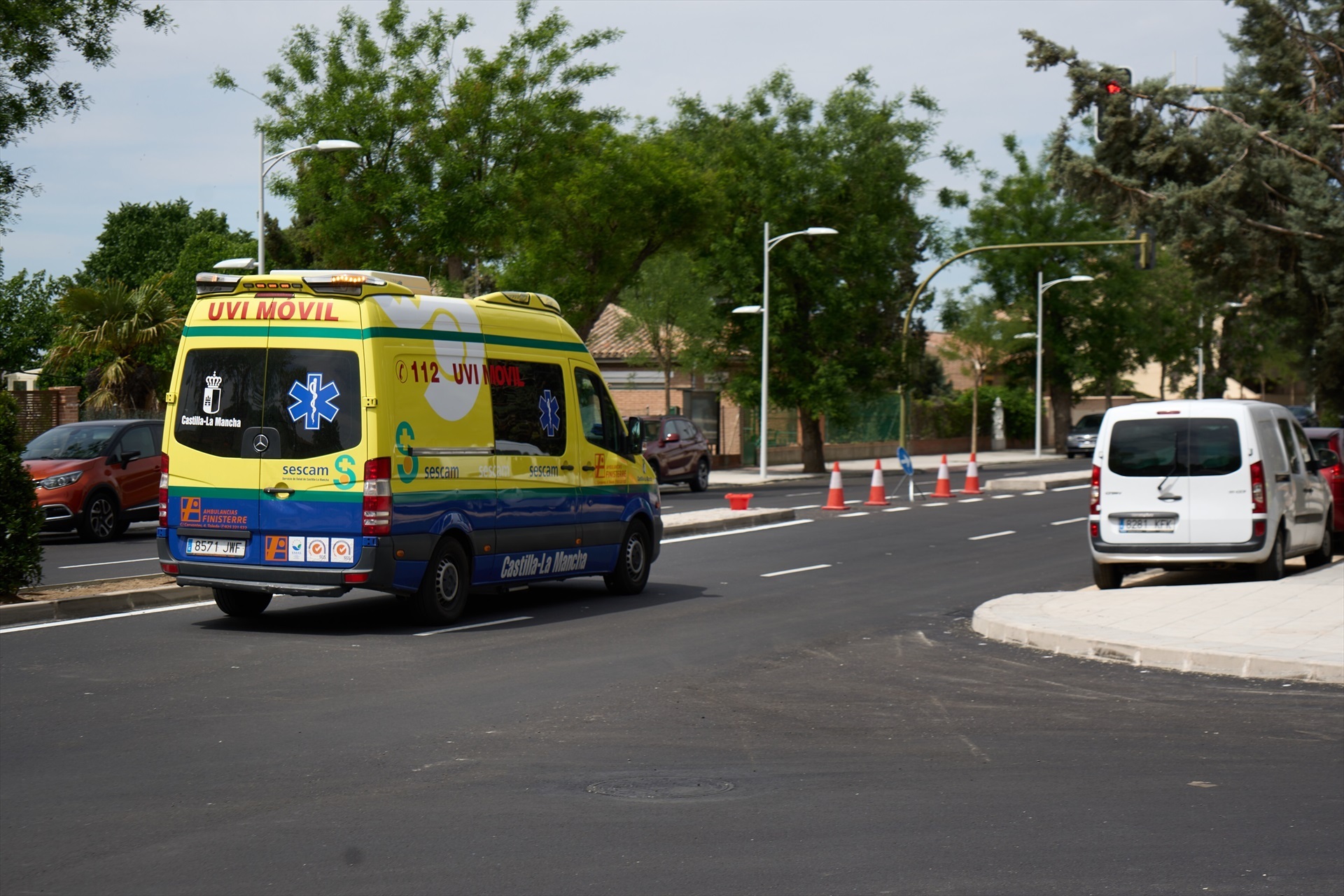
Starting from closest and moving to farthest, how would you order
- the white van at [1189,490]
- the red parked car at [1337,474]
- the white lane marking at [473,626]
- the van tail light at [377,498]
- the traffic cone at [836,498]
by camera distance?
the van tail light at [377,498], the white lane marking at [473,626], the white van at [1189,490], the red parked car at [1337,474], the traffic cone at [836,498]

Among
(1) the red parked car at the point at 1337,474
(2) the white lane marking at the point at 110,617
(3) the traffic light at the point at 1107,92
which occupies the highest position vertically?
(3) the traffic light at the point at 1107,92

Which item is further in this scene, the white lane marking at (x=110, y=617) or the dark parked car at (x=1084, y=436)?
the dark parked car at (x=1084, y=436)

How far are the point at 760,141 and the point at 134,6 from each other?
23328 millimetres

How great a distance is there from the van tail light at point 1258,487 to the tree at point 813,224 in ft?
101

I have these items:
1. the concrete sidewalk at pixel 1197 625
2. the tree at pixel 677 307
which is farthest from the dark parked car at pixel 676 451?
the concrete sidewalk at pixel 1197 625

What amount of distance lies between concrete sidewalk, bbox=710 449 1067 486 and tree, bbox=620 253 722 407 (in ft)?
12.8

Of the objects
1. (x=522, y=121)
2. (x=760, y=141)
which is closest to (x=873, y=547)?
(x=522, y=121)

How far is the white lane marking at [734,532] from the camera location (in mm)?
22067

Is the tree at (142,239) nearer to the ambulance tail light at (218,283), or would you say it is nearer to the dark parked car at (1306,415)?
the dark parked car at (1306,415)

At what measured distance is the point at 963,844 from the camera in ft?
19.4

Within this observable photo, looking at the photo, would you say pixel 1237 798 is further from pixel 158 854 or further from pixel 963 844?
pixel 158 854

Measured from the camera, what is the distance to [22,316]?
3750 cm

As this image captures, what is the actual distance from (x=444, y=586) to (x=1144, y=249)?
84.8 ft

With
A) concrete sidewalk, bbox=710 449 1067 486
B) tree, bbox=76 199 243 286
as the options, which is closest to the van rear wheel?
concrete sidewalk, bbox=710 449 1067 486
